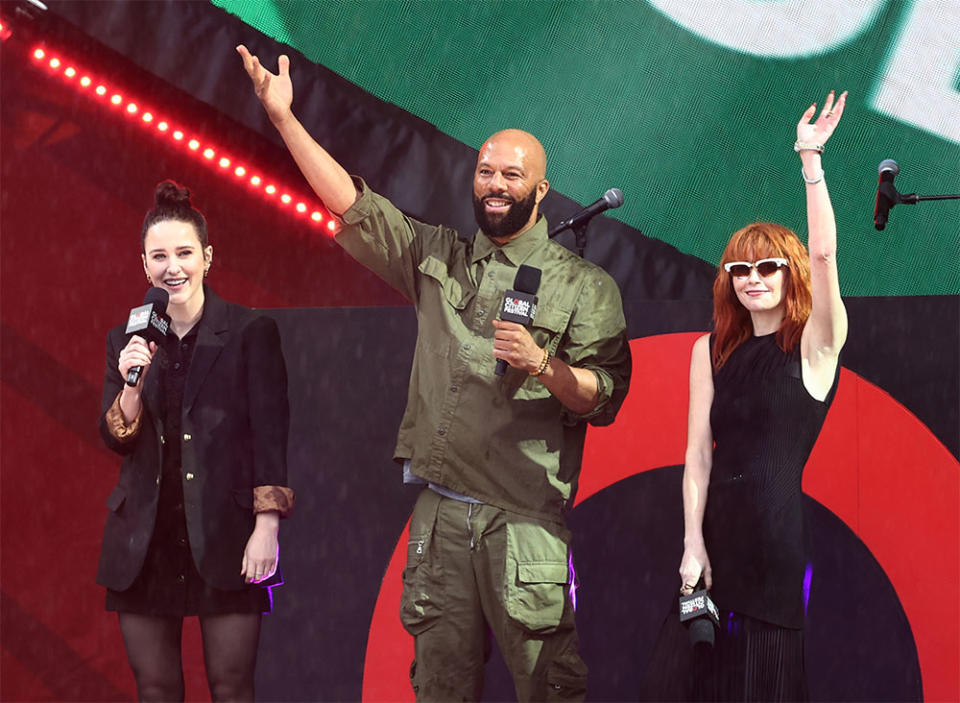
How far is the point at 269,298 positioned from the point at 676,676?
109 inches

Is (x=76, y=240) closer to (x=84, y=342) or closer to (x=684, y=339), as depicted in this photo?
(x=84, y=342)

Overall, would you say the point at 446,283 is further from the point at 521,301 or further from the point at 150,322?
the point at 150,322

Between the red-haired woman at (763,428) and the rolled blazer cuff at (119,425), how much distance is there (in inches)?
61.9

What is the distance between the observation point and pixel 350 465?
386 centimetres

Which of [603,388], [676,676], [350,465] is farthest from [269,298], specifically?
[676,676]

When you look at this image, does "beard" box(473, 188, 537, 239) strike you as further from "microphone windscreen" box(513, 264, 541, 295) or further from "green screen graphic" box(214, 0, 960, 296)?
"green screen graphic" box(214, 0, 960, 296)

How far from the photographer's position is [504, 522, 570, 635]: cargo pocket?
283 centimetres

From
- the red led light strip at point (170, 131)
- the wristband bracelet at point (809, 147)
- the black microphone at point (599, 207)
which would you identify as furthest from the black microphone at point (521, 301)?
the red led light strip at point (170, 131)

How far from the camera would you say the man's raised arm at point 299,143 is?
2.96m

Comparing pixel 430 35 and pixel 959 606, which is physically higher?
pixel 430 35

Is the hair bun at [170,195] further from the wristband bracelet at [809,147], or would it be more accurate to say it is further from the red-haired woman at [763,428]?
the wristband bracelet at [809,147]

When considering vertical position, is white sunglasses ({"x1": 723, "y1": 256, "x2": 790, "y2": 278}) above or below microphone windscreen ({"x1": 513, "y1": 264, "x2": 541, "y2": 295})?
above

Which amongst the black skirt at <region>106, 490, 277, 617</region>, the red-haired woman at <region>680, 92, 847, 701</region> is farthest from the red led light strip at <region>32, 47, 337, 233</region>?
the red-haired woman at <region>680, 92, 847, 701</region>

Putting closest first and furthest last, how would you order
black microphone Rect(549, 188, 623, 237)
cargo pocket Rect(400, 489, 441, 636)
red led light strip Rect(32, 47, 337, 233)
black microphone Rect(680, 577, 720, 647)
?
black microphone Rect(680, 577, 720, 647)
cargo pocket Rect(400, 489, 441, 636)
black microphone Rect(549, 188, 623, 237)
red led light strip Rect(32, 47, 337, 233)
